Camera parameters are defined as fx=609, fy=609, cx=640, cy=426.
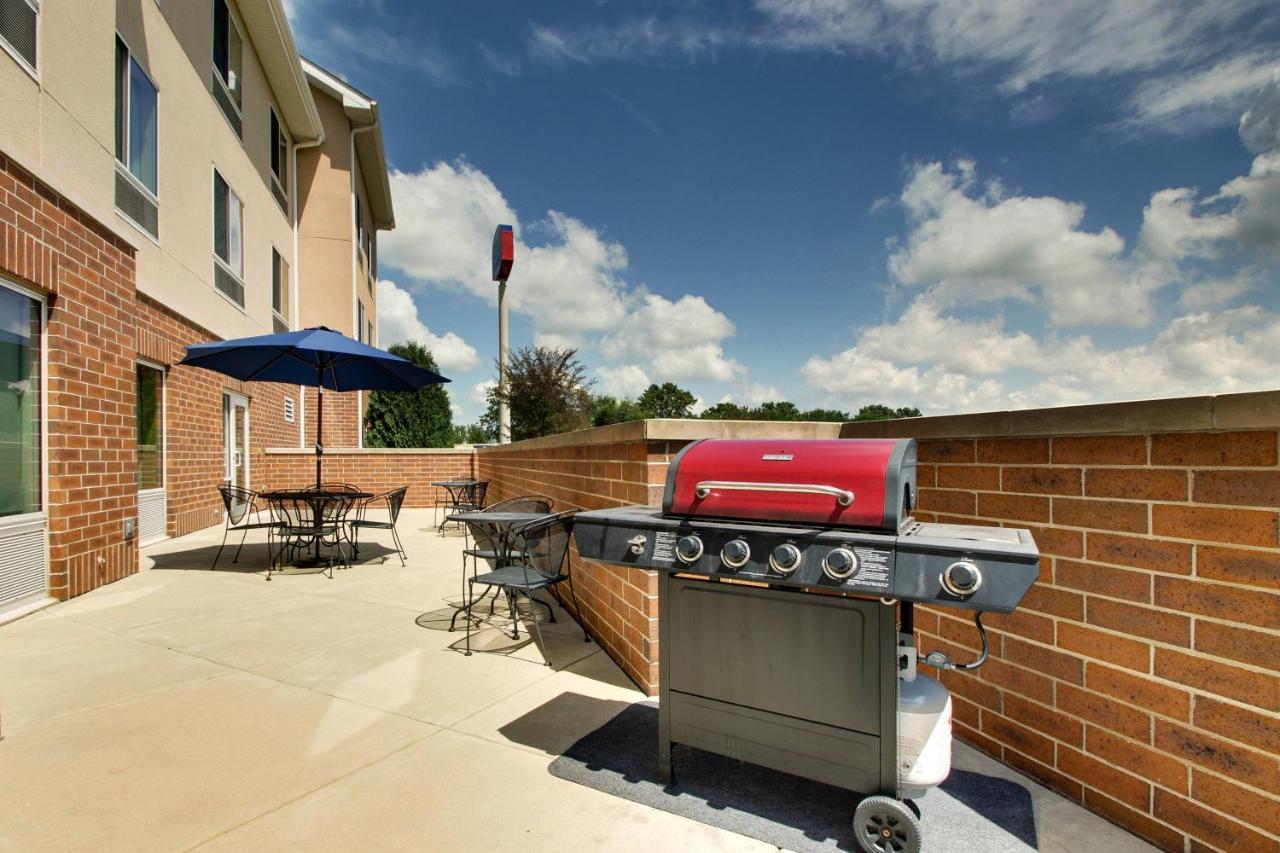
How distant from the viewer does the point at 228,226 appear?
34.2 feet

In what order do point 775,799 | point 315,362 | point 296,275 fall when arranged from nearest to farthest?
point 775,799 < point 315,362 < point 296,275

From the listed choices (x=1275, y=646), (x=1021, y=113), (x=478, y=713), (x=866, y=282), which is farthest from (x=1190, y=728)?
(x=866, y=282)

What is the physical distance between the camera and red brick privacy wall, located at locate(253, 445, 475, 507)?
12.0 m

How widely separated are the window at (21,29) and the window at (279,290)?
8251mm

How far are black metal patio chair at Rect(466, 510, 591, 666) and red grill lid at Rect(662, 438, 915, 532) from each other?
1763 mm

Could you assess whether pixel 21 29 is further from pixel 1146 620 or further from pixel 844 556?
pixel 1146 620

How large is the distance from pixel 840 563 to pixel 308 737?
2.46 metres

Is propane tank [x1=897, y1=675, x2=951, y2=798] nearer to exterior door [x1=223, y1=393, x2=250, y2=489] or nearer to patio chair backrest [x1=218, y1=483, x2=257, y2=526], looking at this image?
patio chair backrest [x1=218, y1=483, x2=257, y2=526]

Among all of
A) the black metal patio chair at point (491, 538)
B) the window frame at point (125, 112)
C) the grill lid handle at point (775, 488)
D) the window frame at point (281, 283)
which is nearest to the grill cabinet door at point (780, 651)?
the grill lid handle at point (775, 488)

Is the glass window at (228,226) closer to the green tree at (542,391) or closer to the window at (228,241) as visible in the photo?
the window at (228,241)

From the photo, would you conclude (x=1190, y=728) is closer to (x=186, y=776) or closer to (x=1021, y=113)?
(x=186, y=776)

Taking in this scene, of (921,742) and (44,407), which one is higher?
(44,407)

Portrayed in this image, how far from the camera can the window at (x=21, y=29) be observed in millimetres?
4816

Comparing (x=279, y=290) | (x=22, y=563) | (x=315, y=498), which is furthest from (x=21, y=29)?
(x=279, y=290)
